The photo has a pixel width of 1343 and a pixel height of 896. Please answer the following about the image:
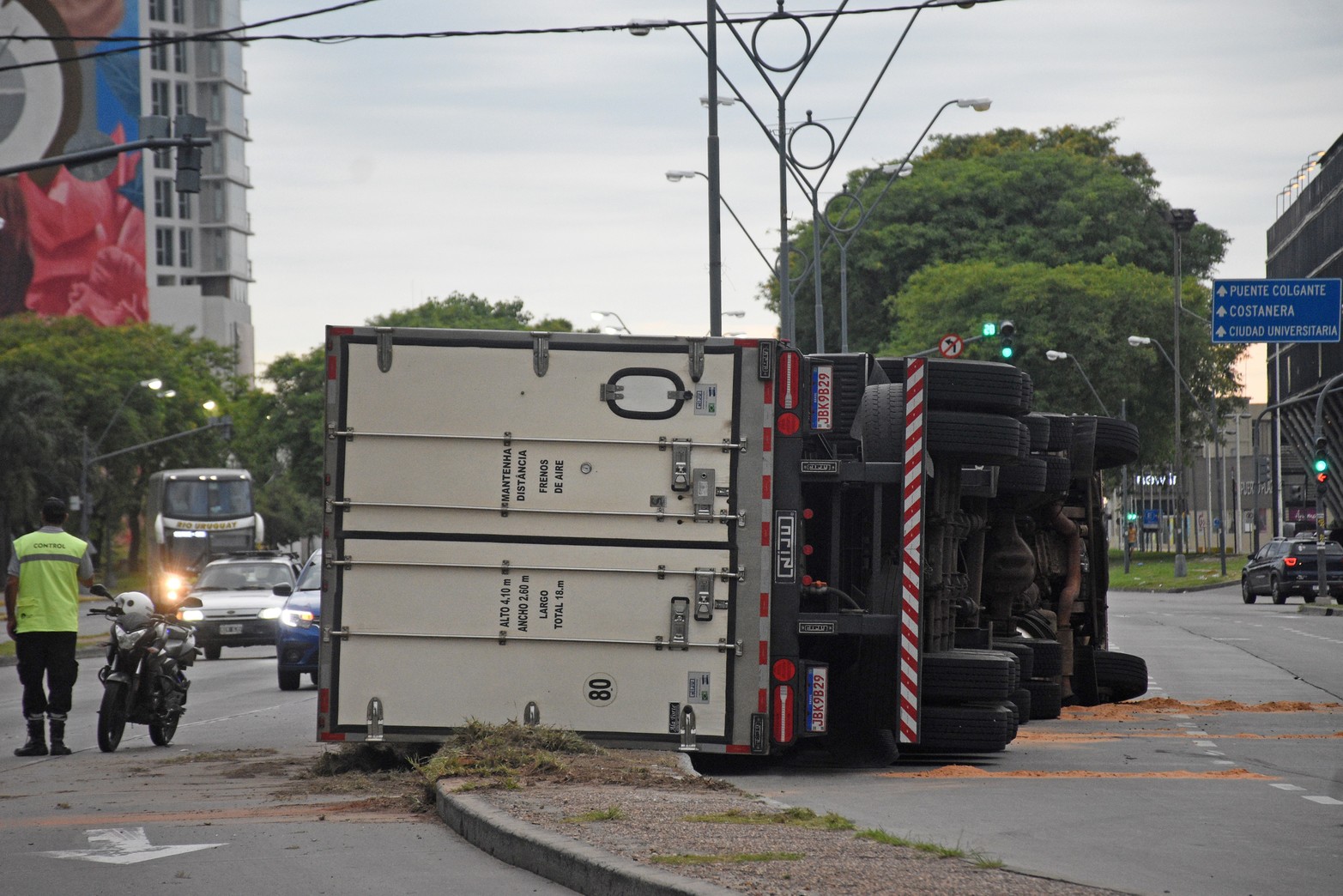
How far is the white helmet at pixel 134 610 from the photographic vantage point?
13953 mm

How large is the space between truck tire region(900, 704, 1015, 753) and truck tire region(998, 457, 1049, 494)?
2836mm

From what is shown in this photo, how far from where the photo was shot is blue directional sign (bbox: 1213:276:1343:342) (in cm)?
3684

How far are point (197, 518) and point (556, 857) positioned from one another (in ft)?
158

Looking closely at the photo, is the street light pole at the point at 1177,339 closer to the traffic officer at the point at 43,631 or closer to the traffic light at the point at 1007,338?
the traffic light at the point at 1007,338

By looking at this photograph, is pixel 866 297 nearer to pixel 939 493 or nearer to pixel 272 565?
pixel 272 565

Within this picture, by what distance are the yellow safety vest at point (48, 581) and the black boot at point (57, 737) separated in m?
0.67

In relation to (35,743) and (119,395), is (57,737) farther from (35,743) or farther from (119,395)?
(119,395)

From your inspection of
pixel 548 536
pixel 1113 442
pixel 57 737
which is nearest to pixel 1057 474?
pixel 1113 442

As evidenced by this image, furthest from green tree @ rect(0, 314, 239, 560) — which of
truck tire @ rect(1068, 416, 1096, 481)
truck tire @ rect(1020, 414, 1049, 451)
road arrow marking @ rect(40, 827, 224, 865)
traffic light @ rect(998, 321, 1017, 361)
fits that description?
road arrow marking @ rect(40, 827, 224, 865)

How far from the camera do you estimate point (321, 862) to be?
26.0 ft

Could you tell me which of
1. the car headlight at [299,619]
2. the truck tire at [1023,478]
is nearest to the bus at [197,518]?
the car headlight at [299,619]

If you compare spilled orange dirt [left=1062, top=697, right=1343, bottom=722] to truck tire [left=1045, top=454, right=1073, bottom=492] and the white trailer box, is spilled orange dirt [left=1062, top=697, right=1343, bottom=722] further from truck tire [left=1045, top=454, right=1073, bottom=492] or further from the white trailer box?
the white trailer box

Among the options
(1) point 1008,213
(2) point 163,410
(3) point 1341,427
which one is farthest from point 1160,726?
(2) point 163,410

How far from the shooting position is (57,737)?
13750 millimetres
